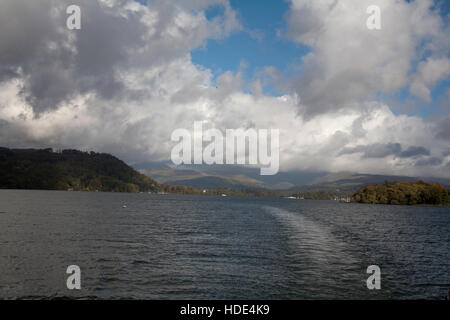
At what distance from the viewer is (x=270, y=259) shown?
38.0 meters

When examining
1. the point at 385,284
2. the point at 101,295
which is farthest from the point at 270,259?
the point at 101,295

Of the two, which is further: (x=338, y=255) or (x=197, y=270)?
(x=338, y=255)

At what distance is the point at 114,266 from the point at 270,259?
60.3ft

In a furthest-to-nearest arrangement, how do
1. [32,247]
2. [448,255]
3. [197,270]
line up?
[448,255]
[32,247]
[197,270]

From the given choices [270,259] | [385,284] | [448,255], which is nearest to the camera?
[385,284]

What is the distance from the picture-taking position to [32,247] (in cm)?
4131

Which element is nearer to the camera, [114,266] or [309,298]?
[309,298]

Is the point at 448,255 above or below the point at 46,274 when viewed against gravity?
below
